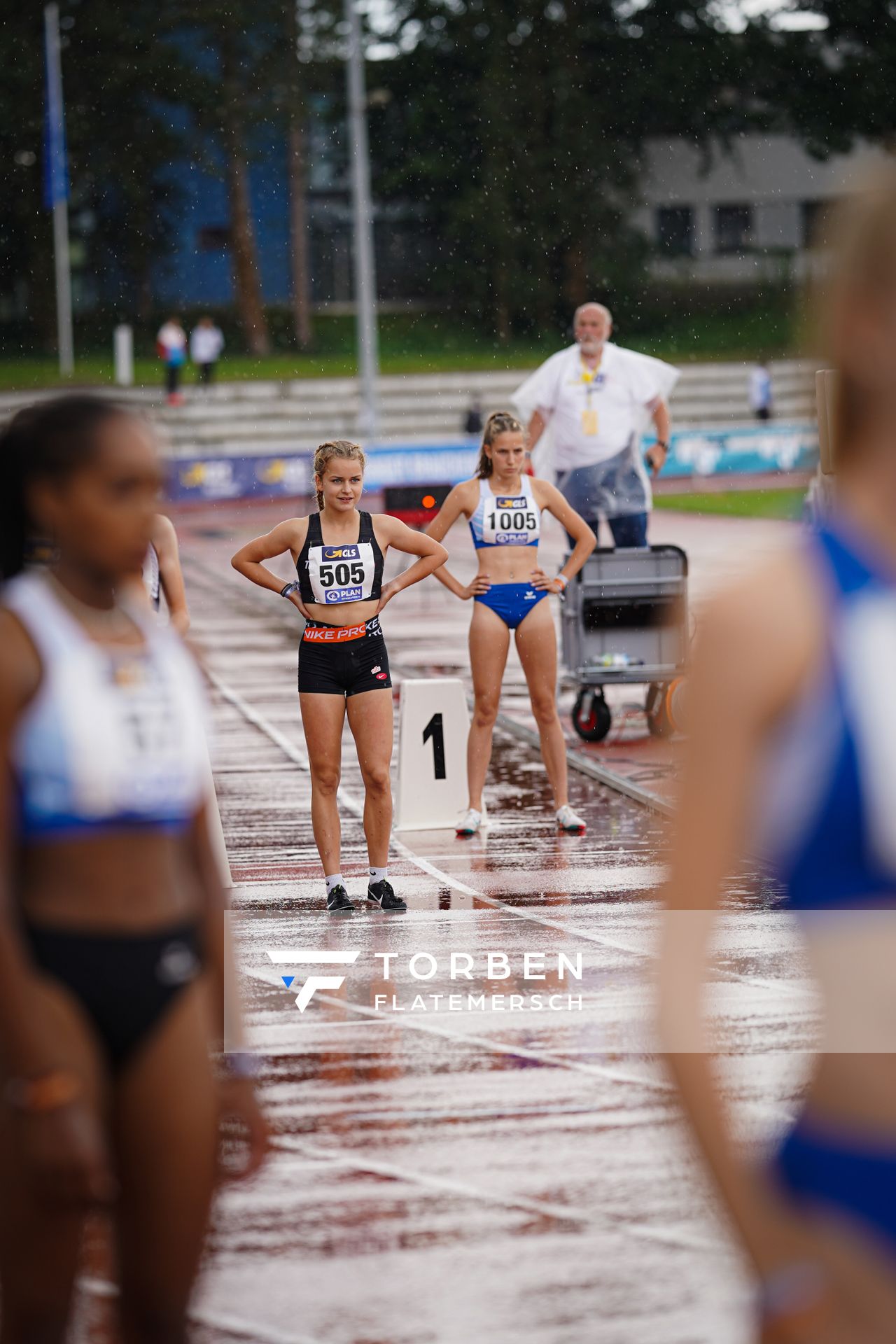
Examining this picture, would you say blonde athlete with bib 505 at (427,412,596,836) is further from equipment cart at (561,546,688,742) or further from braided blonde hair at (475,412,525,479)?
equipment cart at (561,546,688,742)

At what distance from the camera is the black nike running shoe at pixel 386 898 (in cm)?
910

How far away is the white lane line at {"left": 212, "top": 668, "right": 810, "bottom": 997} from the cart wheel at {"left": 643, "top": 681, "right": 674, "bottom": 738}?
2367 mm

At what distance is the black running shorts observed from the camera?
30.0 ft

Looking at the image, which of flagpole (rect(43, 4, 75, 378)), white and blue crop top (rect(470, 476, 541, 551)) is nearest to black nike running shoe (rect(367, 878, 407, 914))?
white and blue crop top (rect(470, 476, 541, 551))

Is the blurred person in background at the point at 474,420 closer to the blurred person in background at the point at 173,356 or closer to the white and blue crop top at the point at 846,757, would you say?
the blurred person in background at the point at 173,356

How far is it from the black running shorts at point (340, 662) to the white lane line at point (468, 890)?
1084 millimetres

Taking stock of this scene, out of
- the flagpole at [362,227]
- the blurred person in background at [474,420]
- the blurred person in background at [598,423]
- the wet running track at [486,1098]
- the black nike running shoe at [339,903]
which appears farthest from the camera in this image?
the blurred person in background at [474,420]

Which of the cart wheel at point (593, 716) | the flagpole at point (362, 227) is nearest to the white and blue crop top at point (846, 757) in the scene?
the cart wheel at point (593, 716)

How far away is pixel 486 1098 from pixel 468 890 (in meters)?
3.25

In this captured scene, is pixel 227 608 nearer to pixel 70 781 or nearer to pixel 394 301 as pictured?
pixel 70 781

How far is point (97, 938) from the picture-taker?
10.3ft

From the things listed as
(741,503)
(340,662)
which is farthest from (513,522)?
(741,503)

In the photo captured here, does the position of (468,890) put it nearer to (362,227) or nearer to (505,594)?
(505,594)

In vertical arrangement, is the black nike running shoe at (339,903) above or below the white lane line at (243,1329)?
below
